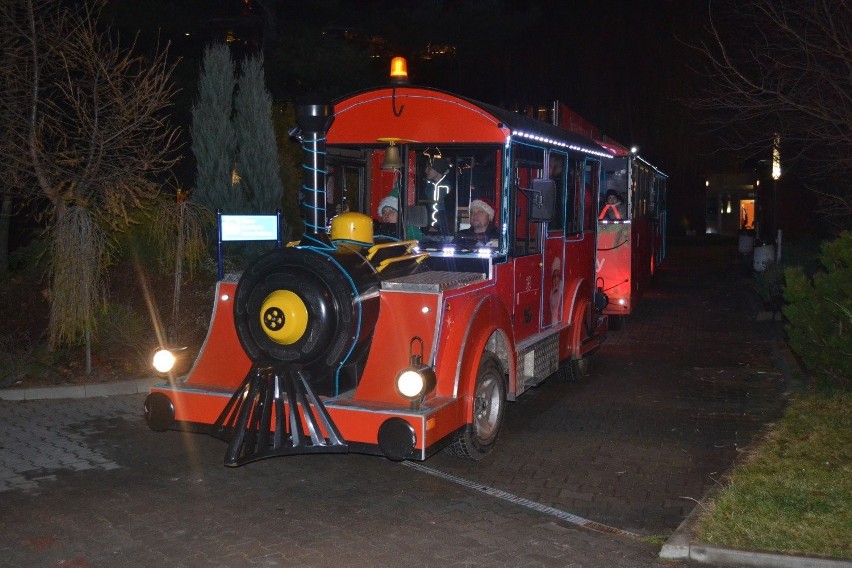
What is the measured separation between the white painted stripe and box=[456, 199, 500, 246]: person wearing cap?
2014 millimetres

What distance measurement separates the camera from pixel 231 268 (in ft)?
43.0

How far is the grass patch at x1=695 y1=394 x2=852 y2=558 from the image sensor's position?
17.0ft

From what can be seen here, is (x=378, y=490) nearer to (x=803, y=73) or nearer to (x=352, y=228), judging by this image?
(x=352, y=228)

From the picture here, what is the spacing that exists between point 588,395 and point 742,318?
7450 mm

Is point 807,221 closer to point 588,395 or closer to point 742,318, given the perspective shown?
point 742,318

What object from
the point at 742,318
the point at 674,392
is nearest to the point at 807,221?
the point at 742,318

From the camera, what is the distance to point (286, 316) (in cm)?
595

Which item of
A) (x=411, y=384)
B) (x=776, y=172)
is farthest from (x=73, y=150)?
(x=776, y=172)

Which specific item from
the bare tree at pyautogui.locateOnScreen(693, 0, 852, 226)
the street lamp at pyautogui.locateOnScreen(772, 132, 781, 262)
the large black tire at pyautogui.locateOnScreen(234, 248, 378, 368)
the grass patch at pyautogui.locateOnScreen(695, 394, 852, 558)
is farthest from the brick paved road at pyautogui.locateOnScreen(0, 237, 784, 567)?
the street lamp at pyautogui.locateOnScreen(772, 132, 781, 262)

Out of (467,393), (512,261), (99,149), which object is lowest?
(467,393)

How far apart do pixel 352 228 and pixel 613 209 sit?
8.45 m

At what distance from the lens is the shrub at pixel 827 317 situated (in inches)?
349

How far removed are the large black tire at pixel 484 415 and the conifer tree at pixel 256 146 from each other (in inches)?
329

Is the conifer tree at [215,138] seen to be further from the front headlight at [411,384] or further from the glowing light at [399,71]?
the front headlight at [411,384]
